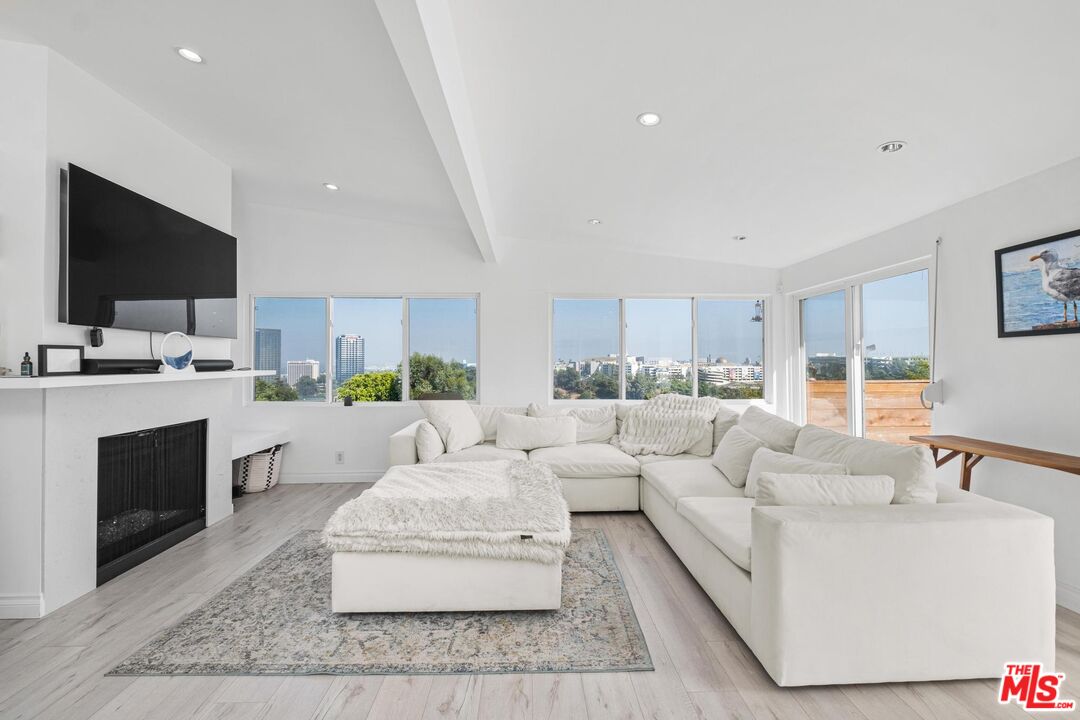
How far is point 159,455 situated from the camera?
311 cm

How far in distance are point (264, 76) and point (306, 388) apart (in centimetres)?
314

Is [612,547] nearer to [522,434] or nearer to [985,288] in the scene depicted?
[522,434]

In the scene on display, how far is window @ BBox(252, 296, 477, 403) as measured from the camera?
500 centimetres

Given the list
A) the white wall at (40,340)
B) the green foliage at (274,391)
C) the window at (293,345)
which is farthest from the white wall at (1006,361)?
the green foliage at (274,391)

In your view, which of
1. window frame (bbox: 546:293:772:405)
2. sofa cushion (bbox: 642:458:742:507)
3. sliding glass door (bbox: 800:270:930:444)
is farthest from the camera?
window frame (bbox: 546:293:772:405)

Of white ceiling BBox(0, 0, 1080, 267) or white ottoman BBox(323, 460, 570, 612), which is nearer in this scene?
white ceiling BBox(0, 0, 1080, 267)

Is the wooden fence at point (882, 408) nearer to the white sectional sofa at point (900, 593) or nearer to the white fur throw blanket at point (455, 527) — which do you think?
the white sectional sofa at point (900, 593)

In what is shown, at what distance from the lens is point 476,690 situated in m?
1.77

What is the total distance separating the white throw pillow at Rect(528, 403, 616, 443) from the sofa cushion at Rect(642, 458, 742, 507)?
2.72ft

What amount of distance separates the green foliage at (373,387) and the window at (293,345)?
0.24 metres

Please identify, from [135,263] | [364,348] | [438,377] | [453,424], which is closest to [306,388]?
[364,348]

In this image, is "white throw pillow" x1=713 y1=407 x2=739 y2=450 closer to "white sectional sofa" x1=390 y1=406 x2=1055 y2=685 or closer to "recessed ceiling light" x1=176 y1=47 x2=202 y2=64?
"white sectional sofa" x1=390 y1=406 x2=1055 y2=685

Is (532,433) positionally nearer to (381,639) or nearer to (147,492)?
(381,639)

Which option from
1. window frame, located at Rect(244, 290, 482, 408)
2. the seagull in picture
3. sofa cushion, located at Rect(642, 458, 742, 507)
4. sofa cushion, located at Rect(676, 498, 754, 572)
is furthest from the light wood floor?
window frame, located at Rect(244, 290, 482, 408)
